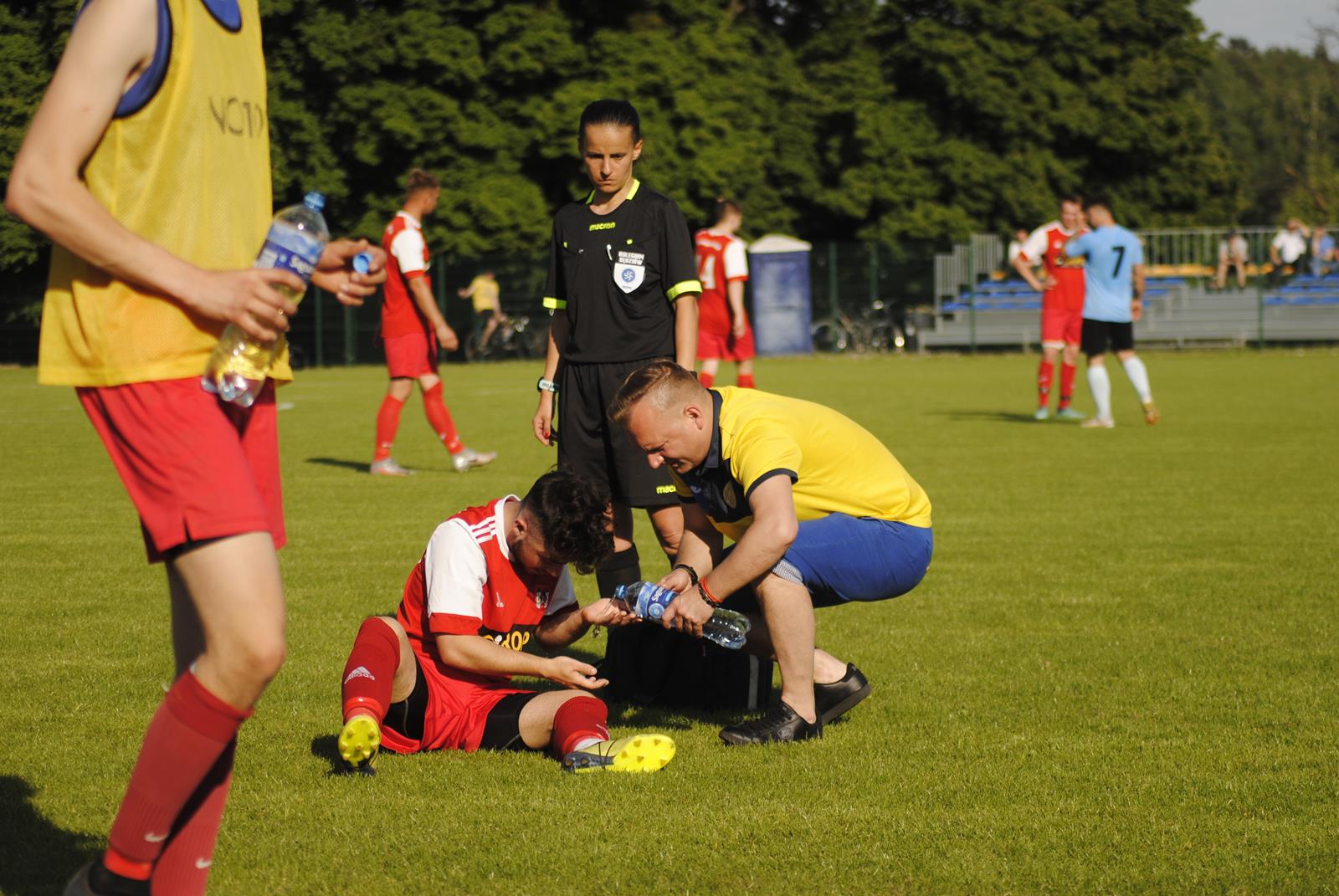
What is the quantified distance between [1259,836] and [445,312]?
3423cm

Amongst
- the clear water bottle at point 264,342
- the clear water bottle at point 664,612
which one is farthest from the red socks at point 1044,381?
the clear water bottle at point 264,342

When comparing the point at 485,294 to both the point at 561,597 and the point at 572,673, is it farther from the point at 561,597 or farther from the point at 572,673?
the point at 572,673

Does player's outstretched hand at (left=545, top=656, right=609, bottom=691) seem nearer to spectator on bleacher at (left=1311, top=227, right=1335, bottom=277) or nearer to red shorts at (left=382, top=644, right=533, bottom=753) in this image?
red shorts at (left=382, top=644, right=533, bottom=753)

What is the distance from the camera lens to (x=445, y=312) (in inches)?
1469

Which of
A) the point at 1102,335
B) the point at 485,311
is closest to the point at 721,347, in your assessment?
the point at 1102,335

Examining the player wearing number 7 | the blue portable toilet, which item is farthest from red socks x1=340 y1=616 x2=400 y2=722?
the blue portable toilet

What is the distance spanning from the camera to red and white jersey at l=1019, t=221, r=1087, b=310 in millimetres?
17969

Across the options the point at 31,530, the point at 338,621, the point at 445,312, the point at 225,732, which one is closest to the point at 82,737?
the point at 338,621

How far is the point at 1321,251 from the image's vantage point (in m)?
35.3

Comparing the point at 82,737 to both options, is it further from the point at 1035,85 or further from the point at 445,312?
the point at 1035,85

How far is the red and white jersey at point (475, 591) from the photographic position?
4871 millimetres

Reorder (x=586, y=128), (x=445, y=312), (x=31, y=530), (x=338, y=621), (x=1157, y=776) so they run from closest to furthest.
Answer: (x=1157, y=776) < (x=586, y=128) < (x=338, y=621) < (x=31, y=530) < (x=445, y=312)

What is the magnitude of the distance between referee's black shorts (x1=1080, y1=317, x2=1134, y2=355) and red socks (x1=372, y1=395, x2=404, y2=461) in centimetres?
771

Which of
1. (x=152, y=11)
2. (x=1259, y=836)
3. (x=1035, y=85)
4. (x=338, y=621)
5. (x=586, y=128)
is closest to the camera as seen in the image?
(x=152, y=11)
